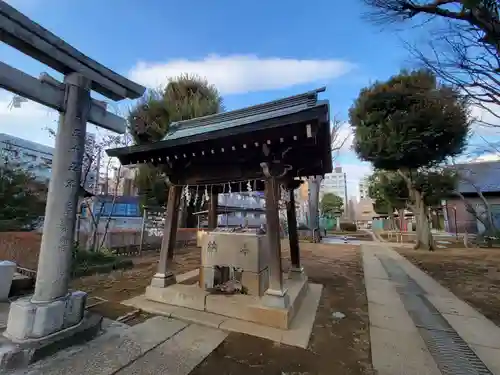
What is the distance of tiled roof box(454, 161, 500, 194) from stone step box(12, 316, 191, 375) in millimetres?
24924

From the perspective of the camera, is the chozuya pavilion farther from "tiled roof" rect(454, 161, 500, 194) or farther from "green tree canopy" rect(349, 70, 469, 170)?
"tiled roof" rect(454, 161, 500, 194)

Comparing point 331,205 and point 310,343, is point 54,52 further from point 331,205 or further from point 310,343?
point 331,205

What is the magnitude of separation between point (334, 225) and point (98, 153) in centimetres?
3143

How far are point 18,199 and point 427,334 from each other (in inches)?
564

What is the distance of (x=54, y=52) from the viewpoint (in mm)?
3031

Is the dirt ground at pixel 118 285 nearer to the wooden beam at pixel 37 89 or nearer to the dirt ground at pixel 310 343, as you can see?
the dirt ground at pixel 310 343

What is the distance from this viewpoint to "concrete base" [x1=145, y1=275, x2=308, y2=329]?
3.85 m

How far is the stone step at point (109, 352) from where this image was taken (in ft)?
8.34

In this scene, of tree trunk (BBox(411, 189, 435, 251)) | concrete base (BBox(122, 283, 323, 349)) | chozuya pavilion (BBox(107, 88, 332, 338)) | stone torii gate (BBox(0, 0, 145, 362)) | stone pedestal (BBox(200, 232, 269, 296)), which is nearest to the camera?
stone torii gate (BBox(0, 0, 145, 362))

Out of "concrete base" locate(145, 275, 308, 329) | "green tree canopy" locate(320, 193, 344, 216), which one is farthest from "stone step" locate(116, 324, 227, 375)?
"green tree canopy" locate(320, 193, 344, 216)

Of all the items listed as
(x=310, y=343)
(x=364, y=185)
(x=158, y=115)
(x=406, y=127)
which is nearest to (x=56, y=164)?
(x=310, y=343)

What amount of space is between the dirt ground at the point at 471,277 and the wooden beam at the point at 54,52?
731cm

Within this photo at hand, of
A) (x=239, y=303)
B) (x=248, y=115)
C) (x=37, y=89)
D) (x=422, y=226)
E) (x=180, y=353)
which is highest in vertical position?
(x=248, y=115)

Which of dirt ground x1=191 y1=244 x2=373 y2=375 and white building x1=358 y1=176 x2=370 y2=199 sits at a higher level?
white building x1=358 y1=176 x2=370 y2=199
